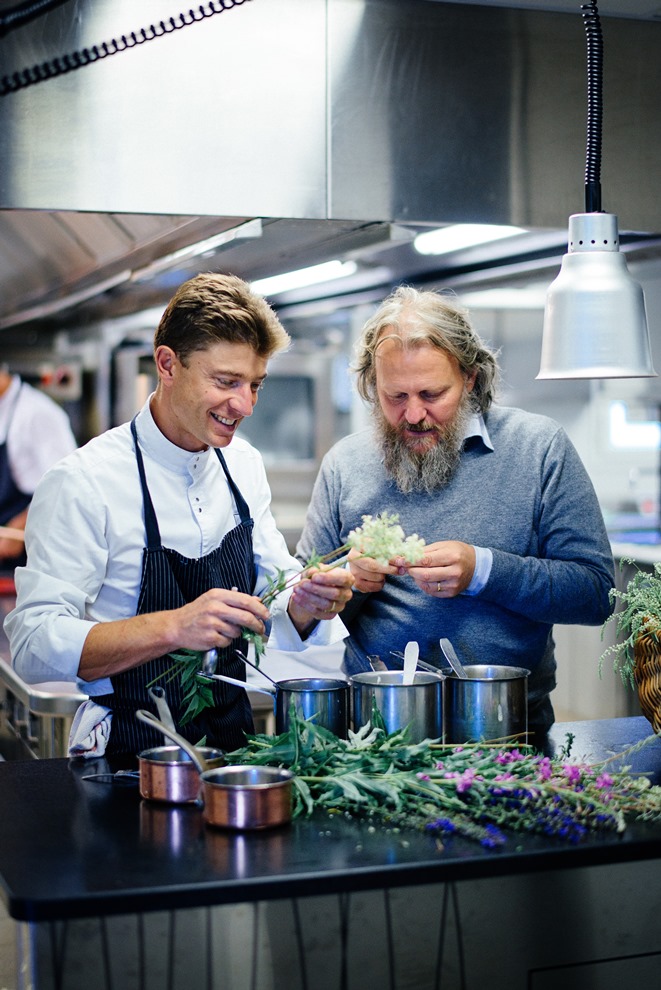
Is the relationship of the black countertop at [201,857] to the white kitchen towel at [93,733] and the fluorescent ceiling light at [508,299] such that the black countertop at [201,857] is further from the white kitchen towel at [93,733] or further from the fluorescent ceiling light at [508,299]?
the fluorescent ceiling light at [508,299]

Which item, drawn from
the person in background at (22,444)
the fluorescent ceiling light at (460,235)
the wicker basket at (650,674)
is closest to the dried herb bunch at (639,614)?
the wicker basket at (650,674)

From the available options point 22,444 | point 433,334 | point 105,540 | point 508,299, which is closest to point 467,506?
point 433,334

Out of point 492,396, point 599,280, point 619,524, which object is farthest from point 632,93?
point 619,524

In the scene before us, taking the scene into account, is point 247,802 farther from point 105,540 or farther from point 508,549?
point 508,549

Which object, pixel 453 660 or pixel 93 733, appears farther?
pixel 93 733

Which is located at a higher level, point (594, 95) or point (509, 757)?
point (594, 95)

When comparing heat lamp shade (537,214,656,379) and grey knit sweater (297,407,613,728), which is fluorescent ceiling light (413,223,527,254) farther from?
heat lamp shade (537,214,656,379)

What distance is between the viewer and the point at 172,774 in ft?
6.14

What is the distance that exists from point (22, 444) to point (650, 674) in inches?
119

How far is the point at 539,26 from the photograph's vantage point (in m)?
2.92

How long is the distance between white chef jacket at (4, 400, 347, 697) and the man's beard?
341mm

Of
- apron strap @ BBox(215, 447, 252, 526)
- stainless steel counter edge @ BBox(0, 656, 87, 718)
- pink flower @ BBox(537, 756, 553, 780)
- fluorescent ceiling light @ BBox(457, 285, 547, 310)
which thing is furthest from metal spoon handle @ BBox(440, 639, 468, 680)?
Result: fluorescent ceiling light @ BBox(457, 285, 547, 310)

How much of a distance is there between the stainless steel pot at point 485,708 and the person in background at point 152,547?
319 millimetres

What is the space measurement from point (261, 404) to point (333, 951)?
4.29m
